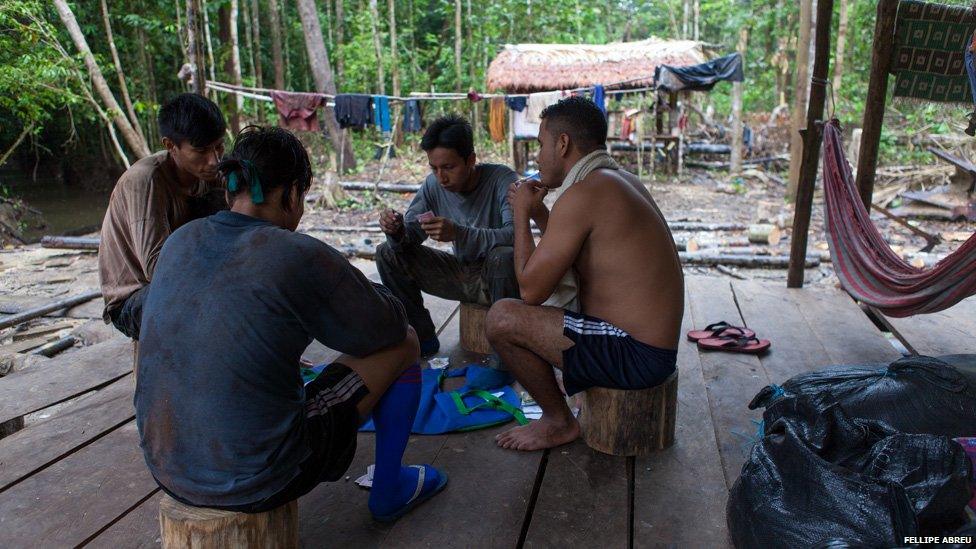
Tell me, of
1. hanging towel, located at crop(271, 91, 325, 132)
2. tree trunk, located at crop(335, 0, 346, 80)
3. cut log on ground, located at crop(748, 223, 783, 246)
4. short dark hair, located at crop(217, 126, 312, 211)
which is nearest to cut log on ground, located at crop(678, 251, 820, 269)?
cut log on ground, located at crop(748, 223, 783, 246)

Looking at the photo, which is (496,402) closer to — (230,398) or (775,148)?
(230,398)

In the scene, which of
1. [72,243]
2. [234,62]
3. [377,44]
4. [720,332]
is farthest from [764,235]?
[377,44]

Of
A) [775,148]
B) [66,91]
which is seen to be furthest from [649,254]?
[775,148]

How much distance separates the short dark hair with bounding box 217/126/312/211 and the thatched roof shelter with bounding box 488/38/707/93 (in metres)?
11.3

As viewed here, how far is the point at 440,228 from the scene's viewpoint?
290 centimetres

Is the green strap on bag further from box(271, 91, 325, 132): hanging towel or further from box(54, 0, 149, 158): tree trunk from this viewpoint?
box(54, 0, 149, 158): tree trunk

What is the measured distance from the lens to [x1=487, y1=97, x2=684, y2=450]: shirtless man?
2.09 metres

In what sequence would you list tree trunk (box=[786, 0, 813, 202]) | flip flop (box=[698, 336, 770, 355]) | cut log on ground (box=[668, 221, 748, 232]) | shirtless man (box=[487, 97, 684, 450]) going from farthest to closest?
tree trunk (box=[786, 0, 813, 202])
cut log on ground (box=[668, 221, 748, 232])
flip flop (box=[698, 336, 770, 355])
shirtless man (box=[487, 97, 684, 450])

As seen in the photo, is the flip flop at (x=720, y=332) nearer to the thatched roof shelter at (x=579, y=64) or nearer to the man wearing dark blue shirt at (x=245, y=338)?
the man wearing dark blue shirt at (x=245, y=338)

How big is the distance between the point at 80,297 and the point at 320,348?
8.67 feet

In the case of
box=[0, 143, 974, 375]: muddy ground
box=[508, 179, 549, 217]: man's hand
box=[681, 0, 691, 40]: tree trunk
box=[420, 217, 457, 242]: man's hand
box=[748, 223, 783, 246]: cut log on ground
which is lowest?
box=[0, 143, 974, 375]: muddy ground

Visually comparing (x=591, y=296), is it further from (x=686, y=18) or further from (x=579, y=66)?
(x=686, y=18)

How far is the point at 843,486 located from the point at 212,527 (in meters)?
1.42

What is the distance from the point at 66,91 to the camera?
28.5ft
